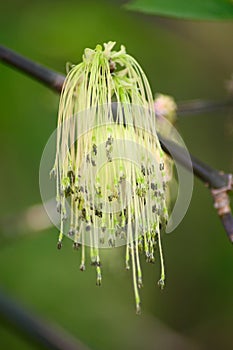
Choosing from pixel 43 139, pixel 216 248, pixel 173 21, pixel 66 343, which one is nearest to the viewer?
pixel 66 343

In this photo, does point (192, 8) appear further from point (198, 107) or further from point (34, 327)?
point (34, 327)

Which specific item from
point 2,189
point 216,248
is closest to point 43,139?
point 2,189

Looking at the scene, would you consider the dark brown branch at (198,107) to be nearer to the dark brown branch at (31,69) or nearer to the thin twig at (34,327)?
the dark brown branch at (31,69)

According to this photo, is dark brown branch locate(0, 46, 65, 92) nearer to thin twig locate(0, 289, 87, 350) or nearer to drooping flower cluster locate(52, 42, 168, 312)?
drooping flower cluster locate(52, 42, 168, 312)

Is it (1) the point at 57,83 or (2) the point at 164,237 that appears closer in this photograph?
(1) the point at 57,83

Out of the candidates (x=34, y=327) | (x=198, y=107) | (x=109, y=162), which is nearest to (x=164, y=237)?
(x=34, y=327)

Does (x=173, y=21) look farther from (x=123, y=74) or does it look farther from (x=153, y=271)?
(x=123, y=74)

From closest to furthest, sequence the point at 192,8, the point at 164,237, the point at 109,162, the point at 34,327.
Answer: the point at 109,162 → the point at 192,8 → the point at 34,327 → the point at 164,237
